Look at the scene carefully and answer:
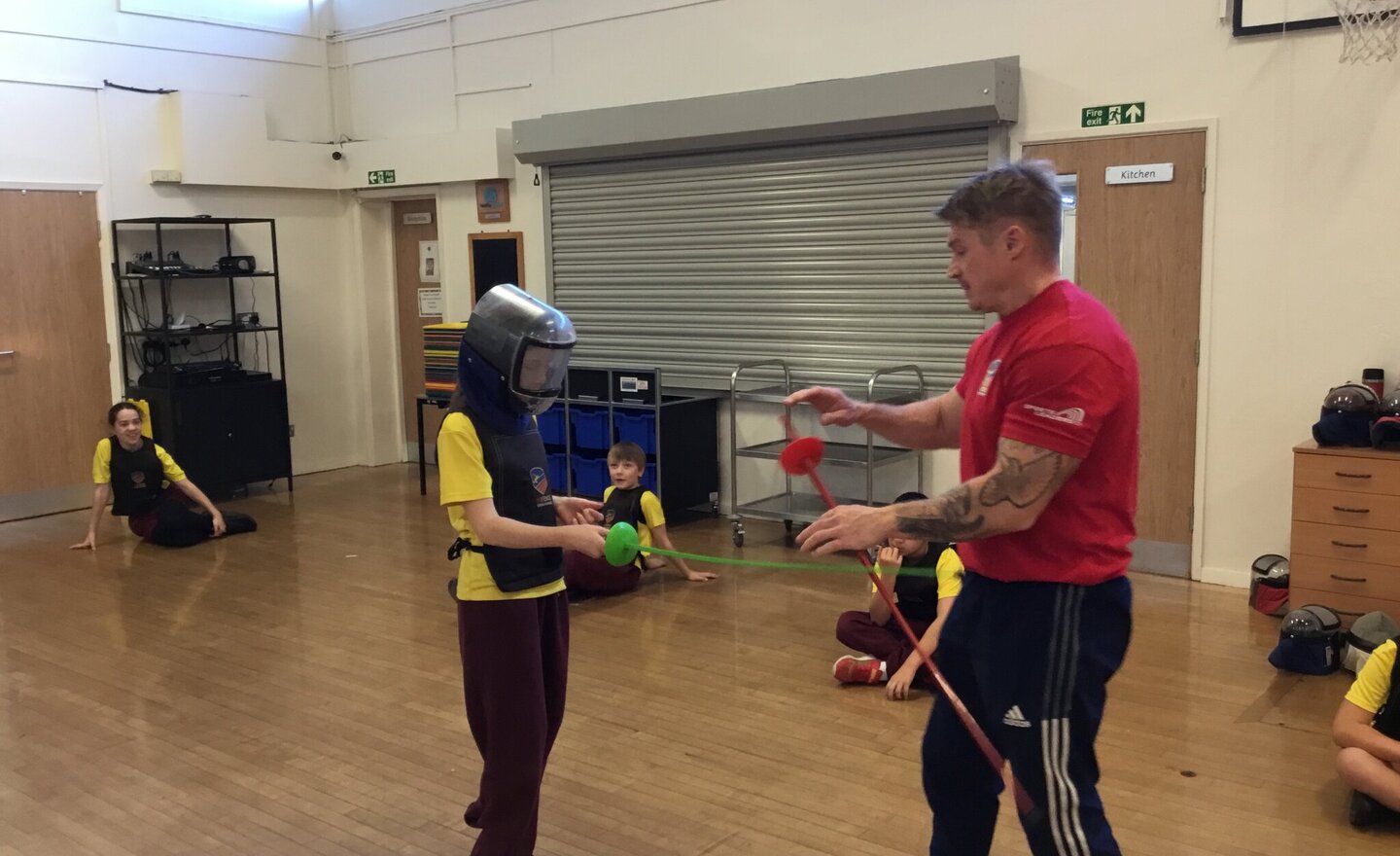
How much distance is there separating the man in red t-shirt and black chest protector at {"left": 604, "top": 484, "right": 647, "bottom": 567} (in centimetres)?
391

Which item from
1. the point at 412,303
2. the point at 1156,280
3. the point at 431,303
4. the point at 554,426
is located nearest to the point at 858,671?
the point at 1156,280

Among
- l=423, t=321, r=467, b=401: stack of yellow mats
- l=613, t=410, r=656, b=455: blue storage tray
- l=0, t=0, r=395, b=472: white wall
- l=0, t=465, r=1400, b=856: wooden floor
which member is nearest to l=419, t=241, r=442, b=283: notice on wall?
l=0, t=0, r=395, b=472: white wall

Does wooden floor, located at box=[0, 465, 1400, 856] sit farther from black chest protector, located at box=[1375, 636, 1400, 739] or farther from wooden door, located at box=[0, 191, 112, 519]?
wooden door, located at box=[0, 191, 112, 519]

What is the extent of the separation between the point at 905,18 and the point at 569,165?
2.76 metres

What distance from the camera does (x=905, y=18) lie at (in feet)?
22.2

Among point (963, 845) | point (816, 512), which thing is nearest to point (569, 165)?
point (816, 512)

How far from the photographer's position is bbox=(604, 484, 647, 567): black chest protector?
6.18m

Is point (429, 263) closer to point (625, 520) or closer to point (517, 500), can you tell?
point (625, 520)

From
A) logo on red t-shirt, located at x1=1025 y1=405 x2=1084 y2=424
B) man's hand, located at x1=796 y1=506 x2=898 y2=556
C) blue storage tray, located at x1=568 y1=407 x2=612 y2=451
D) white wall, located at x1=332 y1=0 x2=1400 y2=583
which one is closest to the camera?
logo on red t-shirt, located at x1=1025 y1=405 x2=1084 y2=424

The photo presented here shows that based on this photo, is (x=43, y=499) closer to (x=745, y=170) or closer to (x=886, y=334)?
(x=745, y=170)

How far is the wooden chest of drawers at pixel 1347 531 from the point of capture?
4.96 m

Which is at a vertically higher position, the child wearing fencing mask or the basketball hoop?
the basketball hoop

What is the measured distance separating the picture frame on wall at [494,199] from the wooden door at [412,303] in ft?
2.93

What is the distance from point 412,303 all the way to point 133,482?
3.26m
